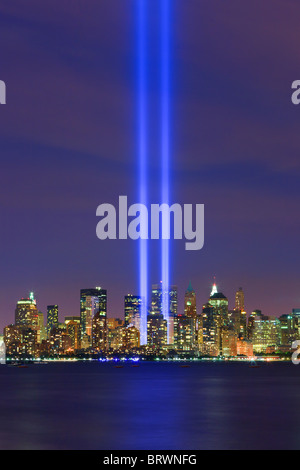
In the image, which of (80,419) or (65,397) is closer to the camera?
(80,419)

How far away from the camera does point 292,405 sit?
146 m

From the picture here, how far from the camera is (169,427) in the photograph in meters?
107

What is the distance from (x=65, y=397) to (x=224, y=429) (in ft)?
241
